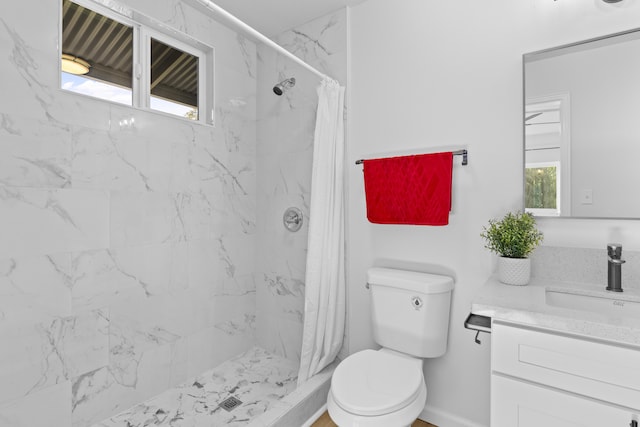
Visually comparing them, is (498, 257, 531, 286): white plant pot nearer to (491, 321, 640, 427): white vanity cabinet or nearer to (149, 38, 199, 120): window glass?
(491, 321, 640, 427): white vanity cabinet

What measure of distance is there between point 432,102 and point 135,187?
1712mm

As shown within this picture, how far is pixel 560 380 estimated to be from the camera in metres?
1.05

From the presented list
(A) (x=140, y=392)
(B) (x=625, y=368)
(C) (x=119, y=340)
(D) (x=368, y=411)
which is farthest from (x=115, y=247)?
(B) (x=625, y=368)

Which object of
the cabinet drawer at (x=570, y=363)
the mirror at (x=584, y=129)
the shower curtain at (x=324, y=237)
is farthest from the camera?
the shower curtain at (x=324, y=237)

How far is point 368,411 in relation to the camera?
4.09 feet

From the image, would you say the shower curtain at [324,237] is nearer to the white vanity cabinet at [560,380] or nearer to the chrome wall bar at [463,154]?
the chrome wall bar at [463,154]

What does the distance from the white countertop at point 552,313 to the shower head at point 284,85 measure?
164cm

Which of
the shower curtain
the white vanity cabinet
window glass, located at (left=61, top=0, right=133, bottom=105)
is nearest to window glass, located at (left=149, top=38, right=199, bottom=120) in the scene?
window glass, located at (left=61, top=0, right=133, bottom=105)

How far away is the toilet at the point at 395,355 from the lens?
1.28 m

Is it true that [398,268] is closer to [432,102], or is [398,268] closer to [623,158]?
[432,102]

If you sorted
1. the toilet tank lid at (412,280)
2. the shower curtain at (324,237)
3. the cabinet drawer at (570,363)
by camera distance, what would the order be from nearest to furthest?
the cabinet drawer at (570,363) → the toilet tank lid at (412,280) → the shower curtain at (324,237)

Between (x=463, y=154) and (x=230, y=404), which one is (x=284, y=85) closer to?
(x=463, y=154)

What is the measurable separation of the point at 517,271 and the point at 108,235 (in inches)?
78.3

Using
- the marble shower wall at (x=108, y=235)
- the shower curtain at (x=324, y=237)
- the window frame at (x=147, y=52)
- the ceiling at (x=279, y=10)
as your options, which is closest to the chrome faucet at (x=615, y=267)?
the shower curtain at (x=324, y=237)
